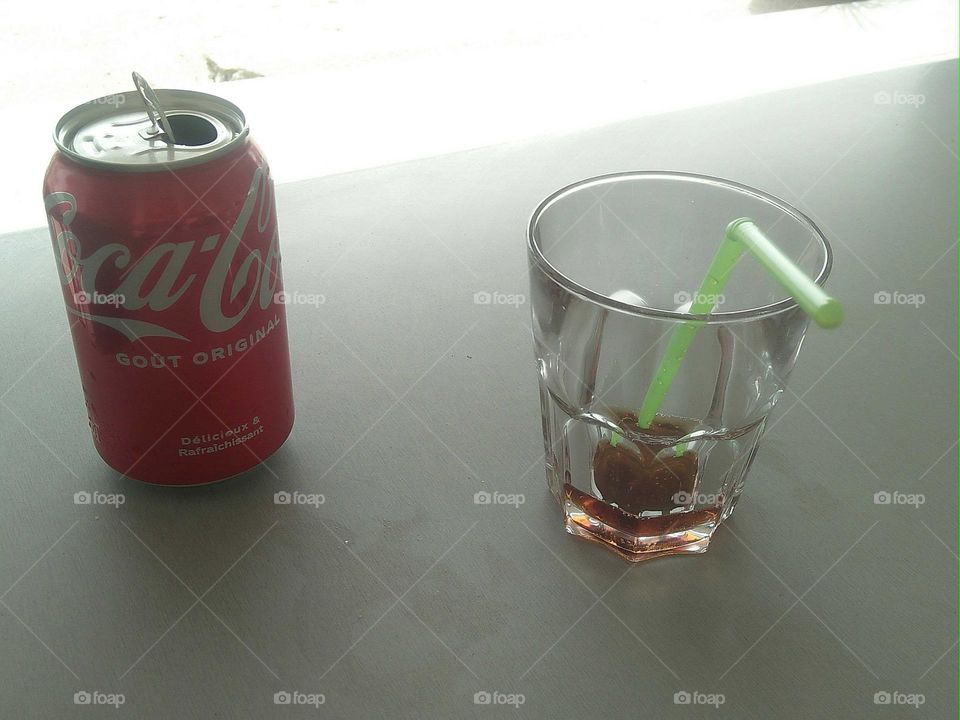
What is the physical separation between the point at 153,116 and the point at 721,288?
32 centimetres

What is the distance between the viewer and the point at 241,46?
92.7 inches

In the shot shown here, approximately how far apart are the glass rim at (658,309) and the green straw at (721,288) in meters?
0.01

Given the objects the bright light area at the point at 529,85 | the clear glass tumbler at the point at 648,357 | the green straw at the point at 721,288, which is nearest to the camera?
the green straw at the point at 721,288

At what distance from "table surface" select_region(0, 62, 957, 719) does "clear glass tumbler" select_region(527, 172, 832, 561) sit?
3 cm

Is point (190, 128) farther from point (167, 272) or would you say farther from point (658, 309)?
point (658, 309)

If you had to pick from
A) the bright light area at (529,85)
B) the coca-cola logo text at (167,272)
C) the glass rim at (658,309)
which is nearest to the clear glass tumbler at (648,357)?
the glass rim at (658,309)

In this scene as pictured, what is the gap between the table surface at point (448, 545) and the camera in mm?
498

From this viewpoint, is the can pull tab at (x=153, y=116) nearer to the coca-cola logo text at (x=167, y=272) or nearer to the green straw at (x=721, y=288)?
the coca-cola logo text at (x=167, y=272)

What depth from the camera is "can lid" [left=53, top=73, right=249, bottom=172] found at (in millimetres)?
479

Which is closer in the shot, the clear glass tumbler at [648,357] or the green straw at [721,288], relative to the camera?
the green straw at [721,288]

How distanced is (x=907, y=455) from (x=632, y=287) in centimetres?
22

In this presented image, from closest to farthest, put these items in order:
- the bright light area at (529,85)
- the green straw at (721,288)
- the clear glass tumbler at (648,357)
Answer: the green straw at (721,288) < the clear glass tumbler at (648,357) < the bright light area at (529,85)

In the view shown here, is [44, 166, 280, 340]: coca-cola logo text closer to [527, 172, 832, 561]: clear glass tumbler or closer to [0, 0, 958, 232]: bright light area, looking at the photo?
[527, 172, 832, 561]: clear glass tumbler

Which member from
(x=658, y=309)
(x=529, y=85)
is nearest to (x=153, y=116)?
(x=658, y=309)
